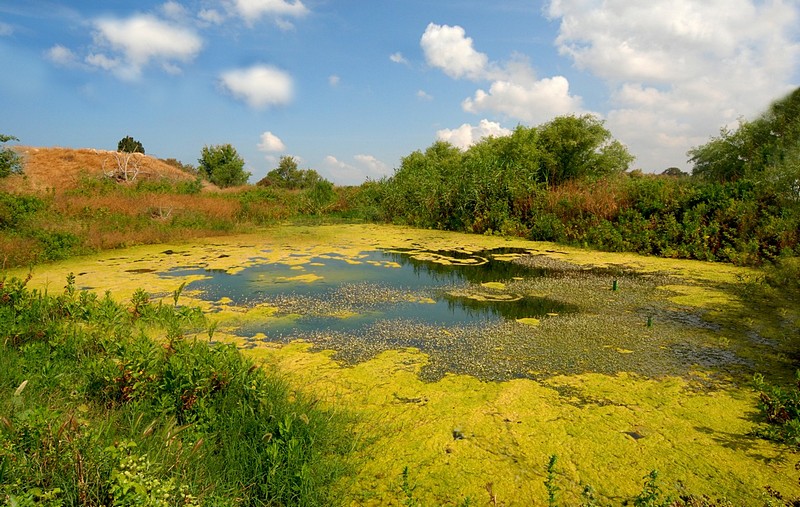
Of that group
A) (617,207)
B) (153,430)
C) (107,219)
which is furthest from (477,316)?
(107,219)

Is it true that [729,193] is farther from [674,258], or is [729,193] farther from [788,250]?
[788,250]

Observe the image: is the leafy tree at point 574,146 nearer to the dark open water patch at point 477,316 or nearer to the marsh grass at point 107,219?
the marsh grass at point 107,219

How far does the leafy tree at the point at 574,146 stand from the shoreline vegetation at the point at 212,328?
0.95 m

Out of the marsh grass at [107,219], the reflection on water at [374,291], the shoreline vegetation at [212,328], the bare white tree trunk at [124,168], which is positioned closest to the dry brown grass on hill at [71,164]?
the bare white tree trunk at [124,168]

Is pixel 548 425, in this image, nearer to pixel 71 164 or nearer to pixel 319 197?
pixel 319 197

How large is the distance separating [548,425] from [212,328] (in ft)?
7.73

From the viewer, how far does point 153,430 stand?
2.15 m

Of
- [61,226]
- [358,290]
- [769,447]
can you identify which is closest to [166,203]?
[61,226]

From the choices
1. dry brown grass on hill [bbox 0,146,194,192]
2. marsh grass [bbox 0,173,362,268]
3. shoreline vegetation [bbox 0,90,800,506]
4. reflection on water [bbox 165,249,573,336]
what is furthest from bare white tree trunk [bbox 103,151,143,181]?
reflection on water [bbox 165,249,573,336]

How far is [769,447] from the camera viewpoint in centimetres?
231

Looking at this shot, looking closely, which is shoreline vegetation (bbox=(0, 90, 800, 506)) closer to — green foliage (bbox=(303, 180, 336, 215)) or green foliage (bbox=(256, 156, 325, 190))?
green foliage (bbox=(303, 180, 336, 215))

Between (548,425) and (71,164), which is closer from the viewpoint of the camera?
(548,425)

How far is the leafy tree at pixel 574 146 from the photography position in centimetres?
2098

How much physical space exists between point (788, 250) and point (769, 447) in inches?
215
